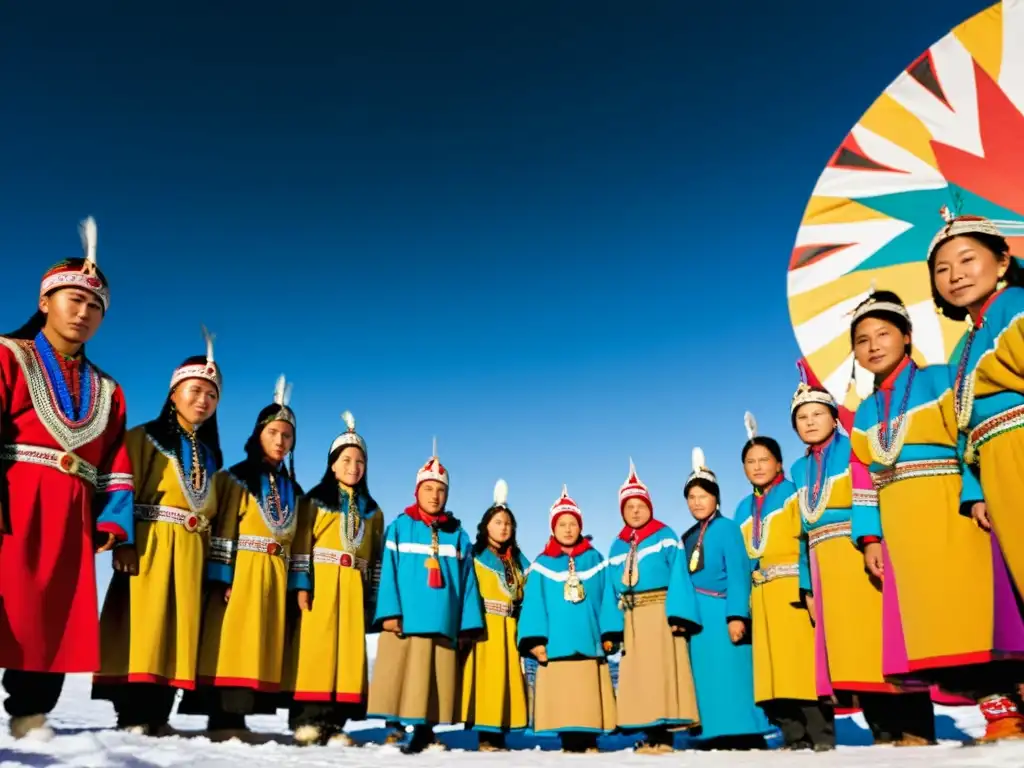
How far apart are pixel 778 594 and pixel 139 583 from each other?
3881 millimetres

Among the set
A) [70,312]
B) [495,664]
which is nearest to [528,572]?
[495,664]

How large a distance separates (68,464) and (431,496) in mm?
2748

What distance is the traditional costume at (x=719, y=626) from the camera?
5242 mm

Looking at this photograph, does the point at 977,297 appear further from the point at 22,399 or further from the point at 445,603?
the point at 22,399

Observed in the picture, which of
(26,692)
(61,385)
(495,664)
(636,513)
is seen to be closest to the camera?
(26,692)

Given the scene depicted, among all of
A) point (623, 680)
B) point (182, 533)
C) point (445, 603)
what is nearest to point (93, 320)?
point (182, 533)

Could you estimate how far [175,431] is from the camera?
15.0 ft

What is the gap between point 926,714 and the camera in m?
4.39

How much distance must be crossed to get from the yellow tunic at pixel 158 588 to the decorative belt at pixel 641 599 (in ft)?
9.74

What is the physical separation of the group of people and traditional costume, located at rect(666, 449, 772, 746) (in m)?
0.02

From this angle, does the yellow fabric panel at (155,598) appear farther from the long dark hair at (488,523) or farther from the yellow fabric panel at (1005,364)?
the yellow fabric panel at (1005,364)

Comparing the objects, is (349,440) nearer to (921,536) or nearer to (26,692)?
(26,692)

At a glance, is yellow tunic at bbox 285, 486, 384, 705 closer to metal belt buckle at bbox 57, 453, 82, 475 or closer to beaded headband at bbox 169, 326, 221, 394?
beaded headband at bbox 169, 326, 221, 394

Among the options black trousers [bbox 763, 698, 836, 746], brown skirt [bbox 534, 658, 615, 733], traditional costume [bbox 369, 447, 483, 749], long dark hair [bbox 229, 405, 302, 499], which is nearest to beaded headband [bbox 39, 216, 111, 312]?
long dark hair [bbox 229, 405, 302, 499]
